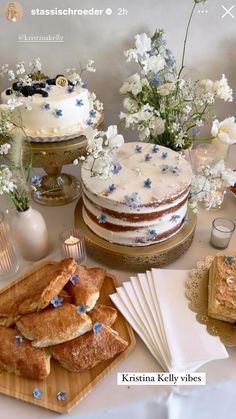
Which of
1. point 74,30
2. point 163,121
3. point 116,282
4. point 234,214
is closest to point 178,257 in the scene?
point 116,282

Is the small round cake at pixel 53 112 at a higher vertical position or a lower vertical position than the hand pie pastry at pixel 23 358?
higher

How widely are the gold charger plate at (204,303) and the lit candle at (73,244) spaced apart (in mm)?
323

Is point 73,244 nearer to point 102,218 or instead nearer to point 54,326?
point 102,218

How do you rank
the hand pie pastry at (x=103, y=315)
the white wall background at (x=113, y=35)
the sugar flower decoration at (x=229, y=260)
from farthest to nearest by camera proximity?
the white wall background at (x=113, y=35), the sugar flower decoration at (x=229, y=260), the hand pie pastry at (x=103, y=315)

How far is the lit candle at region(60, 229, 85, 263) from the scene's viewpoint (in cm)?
108

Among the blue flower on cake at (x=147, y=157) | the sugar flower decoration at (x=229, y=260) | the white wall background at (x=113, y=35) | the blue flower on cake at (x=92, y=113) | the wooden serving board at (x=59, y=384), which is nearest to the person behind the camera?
the wooden serving board at (x=59, y=384)

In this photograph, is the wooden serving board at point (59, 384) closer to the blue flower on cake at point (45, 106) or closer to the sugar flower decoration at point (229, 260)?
the sugar flower decoration at point (229, 260)

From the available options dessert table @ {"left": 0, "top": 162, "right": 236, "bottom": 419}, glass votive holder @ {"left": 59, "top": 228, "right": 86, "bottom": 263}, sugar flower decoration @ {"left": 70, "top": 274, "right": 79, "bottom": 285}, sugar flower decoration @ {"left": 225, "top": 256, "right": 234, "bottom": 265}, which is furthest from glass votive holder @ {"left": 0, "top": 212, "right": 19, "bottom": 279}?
sugar flower decoration @ {"left": 225, "top": 256, "right": 234, "bottom": 265}

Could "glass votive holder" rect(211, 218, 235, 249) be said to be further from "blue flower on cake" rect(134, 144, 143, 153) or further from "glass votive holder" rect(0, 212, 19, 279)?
"glass votive holder" rect(0, 212, 19, 279)

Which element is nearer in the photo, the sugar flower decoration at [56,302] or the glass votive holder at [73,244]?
the sugar flower decoration at [56,302]

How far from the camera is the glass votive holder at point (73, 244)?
108 centimetres

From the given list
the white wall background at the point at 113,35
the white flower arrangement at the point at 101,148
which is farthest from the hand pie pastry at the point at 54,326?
the white wall background at the point at 113,35

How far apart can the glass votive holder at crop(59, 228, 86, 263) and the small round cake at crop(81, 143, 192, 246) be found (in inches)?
2.0

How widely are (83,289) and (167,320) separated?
22 cm
